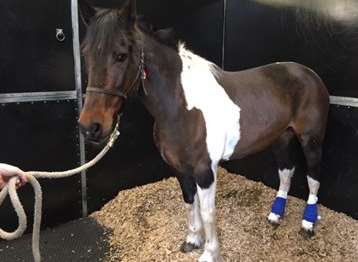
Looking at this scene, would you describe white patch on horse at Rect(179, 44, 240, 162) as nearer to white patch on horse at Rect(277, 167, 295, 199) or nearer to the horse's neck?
the horse's neck

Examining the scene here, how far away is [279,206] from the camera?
2270 millimetres

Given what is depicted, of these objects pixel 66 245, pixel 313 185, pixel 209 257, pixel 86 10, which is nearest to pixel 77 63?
pixel 86 10

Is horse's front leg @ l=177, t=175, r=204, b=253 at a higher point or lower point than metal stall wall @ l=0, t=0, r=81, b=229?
lower

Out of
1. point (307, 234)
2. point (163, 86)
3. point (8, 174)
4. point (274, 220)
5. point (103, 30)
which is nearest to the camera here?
point (8, 174)

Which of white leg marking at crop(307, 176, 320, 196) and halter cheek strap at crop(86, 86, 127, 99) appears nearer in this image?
halter cheek strap at crop(86, 86, 127, 99)

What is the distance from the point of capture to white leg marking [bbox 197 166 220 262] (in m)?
1.73

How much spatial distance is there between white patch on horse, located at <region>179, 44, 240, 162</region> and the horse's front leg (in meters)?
0.25

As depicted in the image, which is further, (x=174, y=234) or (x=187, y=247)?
(x=174, y=234)

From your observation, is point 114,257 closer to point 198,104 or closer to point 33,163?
point 33,163

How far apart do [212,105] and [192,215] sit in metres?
0.63

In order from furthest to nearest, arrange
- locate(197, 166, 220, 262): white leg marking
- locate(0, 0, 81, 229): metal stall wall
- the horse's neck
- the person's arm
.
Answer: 1. locate(0, 0, 81, 229): metal stall wall
2. locate(197, 166, 220, 262): white leg marking
3. the horse's neck
4. the person's arm

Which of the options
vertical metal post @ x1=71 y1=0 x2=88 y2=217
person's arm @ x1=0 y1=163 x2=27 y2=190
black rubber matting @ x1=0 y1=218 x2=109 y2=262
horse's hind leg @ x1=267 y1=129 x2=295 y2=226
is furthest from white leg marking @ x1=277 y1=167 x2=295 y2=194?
person's arm @ x1=0 y1=163 x2=27 y2=190

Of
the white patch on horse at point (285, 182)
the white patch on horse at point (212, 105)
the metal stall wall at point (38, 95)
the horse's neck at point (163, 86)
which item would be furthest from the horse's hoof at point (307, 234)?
the metal stall wall at point (38, 95)

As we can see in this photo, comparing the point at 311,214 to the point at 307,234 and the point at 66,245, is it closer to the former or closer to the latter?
the point at 307,234
